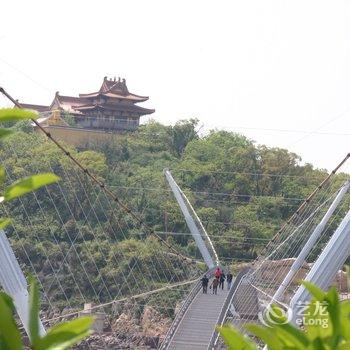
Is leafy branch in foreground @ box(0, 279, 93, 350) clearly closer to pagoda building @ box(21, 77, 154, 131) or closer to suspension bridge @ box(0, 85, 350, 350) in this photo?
suspension bridge @ box(0, 85, 350, 350)

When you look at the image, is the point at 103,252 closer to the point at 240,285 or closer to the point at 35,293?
the point at 240,285

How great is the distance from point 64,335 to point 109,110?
37.1 m

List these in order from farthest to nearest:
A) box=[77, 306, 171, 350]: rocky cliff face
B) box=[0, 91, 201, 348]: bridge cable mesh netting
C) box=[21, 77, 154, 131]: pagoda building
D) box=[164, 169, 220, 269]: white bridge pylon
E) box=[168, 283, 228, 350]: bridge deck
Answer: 1. box=[21, 77, 154, 131]: pagoda building
2. box=[0, 91, 201, 348]: bridge cable mesh netting
3. box=[77, 306, 171, 350]: rocky cliff face
4. box=[164, 169, 220, 269]: white bridge pylon
5. box=[168, 283, 228, 350]: bridge deck

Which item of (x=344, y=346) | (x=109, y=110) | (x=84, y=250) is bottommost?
(x=84, y=250)

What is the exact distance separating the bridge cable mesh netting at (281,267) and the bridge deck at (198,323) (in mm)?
262

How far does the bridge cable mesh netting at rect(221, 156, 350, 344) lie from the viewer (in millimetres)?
15312

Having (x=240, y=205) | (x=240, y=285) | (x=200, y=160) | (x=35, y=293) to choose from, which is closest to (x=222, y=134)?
(x=200, y=160)

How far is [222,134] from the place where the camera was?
3678 cm

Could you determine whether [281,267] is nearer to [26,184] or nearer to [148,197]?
[148,197]

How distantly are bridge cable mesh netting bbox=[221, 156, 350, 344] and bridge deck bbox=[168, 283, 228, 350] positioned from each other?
10.3 inches

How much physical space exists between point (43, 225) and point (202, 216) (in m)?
5.24

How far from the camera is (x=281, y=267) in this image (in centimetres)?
2230

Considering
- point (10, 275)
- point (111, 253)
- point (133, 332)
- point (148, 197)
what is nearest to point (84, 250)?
point (111, 253)

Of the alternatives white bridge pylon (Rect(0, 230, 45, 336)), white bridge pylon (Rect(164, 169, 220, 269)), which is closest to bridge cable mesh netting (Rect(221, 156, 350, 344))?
white bridge pylon (Rect(164, 169, 220, 269))
